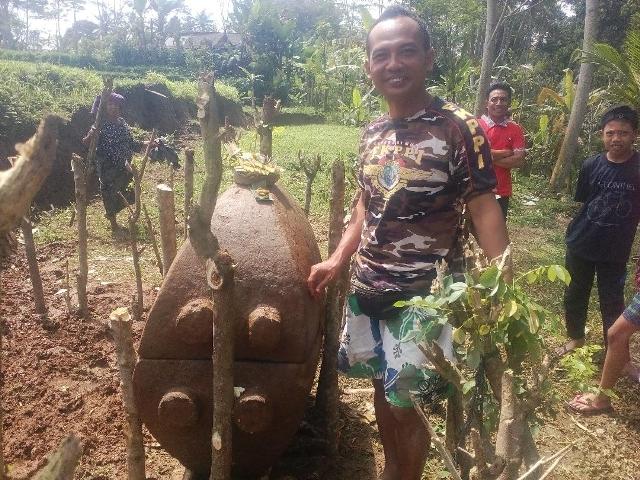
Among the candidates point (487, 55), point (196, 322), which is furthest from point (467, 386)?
point (487, 55)

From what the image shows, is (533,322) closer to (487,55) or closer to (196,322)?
(196,322)

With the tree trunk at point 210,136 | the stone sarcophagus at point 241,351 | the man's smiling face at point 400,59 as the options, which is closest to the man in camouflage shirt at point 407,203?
the man's smiling face at point 400,59

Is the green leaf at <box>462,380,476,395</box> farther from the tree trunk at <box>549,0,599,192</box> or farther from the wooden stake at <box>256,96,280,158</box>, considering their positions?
the tree trunk at <box>549,0,599,192</box>

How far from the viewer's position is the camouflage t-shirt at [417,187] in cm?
184

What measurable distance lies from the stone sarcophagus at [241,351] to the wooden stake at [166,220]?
2.33 ft

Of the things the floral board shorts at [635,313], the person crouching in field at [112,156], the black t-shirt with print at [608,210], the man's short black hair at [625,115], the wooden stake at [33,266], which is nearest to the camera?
the floral board shorts at [635,313]

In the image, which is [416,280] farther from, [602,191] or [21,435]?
[21,435]

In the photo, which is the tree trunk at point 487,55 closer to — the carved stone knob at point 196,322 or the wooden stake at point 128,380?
the carved stone knob at point 196,322

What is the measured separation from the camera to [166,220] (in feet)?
9.16

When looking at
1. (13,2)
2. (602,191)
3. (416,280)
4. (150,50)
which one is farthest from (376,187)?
(13,2)

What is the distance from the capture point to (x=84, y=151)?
30.7 feet

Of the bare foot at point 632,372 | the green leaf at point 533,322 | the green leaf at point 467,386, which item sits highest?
the green leaf at point 533,322

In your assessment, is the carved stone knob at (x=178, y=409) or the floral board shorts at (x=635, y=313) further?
the floral board shorts at (x=635, y=313)

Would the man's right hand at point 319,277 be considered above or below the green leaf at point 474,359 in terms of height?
below
